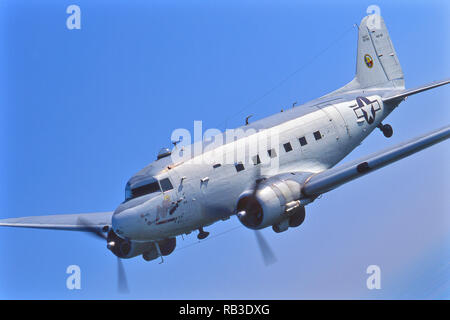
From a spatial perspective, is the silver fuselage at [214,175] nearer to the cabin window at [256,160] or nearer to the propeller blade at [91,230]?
the cabin window at [256,160]

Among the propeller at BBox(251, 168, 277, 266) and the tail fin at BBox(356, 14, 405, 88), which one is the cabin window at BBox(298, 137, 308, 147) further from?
the tail fin at BBox(356, 14, 405, 88)

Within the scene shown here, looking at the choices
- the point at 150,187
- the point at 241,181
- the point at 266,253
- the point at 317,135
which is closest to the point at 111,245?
the point at 150,187

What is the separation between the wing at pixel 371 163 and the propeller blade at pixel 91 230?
7098 millimetres

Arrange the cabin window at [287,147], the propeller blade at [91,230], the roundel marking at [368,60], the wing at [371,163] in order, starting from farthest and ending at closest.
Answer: the roundel marking at [368,60]
the cabin window at [287,147]
the propeller blade at [91,230]
the wing at [371,163]

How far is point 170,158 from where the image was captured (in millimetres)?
24766

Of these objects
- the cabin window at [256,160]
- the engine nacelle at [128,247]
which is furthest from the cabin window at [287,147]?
the engine nacelle at [128,247]

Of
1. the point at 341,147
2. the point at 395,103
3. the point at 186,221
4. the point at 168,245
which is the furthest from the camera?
the point at 395,103

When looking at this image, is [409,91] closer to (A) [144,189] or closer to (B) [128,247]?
(A) [144,189]

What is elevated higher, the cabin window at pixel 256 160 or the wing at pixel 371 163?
the cabin window at pixel 256 160

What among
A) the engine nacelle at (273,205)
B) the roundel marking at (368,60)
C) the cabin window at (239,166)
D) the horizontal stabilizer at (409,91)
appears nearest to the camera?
the engine nacelle at (273,205)

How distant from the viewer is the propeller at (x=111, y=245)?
25.3 meters

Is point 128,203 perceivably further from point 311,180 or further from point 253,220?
point 311,180
